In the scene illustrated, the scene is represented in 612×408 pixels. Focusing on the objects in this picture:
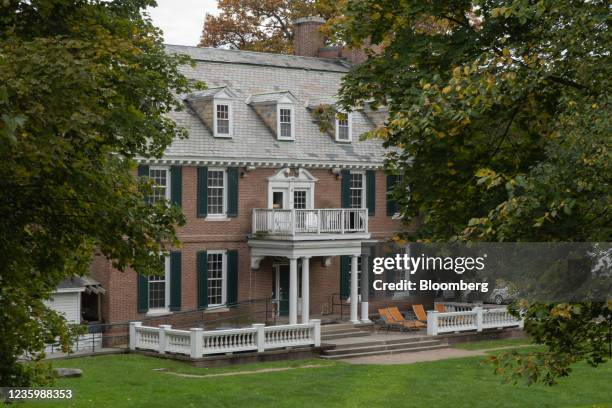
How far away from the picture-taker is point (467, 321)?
1556 inches

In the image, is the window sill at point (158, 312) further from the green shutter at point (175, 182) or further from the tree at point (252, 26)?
the tree at point (252, 26)

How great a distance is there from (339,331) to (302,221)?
3895 millimetres

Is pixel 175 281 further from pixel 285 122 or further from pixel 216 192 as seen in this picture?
pixel 285 122

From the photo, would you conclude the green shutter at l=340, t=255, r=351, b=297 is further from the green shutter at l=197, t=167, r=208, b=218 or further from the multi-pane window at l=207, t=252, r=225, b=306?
the green shutter at l=197, t=167, r=208, b=218

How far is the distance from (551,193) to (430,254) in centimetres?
351

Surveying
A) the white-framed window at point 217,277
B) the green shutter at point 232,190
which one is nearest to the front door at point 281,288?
the white-framed window at point 217,277

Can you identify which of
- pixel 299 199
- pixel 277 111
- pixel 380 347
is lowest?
pixel 380 347

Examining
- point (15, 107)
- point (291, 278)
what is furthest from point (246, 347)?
point (15, 107)

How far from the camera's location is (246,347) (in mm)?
33438

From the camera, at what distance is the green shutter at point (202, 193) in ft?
121

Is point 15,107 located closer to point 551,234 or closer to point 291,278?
point 551,234

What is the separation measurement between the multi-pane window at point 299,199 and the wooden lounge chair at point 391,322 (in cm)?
463

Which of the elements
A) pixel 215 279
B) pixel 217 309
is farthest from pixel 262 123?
pixel 217 309

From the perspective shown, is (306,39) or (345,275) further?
(306,39)
